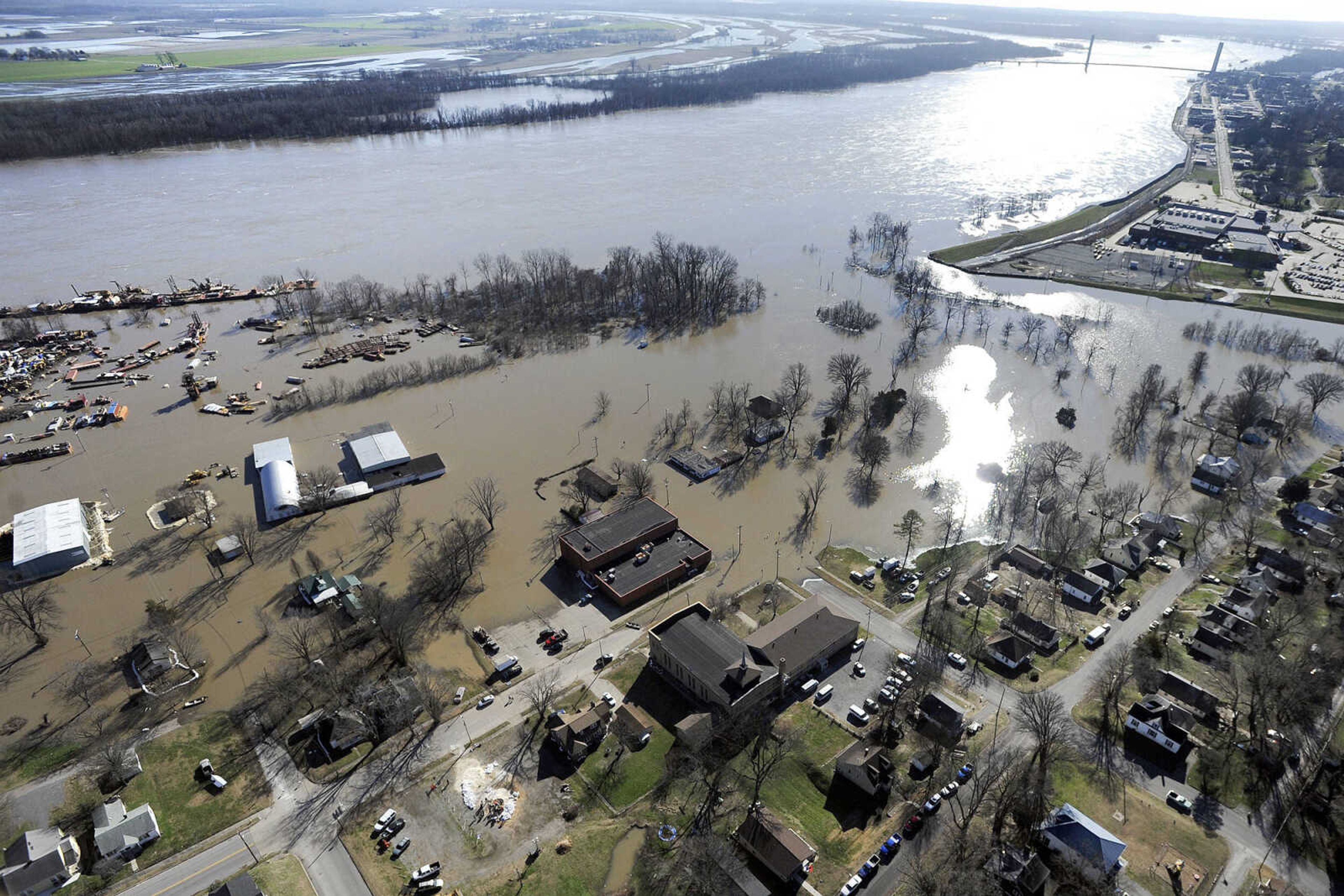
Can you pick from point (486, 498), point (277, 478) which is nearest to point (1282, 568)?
→ point (486, 498)

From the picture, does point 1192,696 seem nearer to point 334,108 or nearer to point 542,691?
point 542,691

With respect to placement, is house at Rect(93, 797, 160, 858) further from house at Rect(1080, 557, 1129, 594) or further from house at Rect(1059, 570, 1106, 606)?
house at Rect(1080, 557, 1129, 594)

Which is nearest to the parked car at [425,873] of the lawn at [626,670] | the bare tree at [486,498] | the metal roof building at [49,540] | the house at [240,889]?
the house at [240,889]

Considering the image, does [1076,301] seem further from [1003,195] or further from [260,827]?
[260,827]

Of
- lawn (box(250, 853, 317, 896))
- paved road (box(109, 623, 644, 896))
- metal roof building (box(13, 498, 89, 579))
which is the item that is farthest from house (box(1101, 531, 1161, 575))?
metal roof building (box(13, 498, 89, 579))

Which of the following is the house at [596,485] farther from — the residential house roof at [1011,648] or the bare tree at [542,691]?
the residential house roof at [1011,648]

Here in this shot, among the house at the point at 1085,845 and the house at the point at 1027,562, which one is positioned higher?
the house at the point at 1085,845

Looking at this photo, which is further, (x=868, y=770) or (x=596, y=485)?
(x=596, y=485)
